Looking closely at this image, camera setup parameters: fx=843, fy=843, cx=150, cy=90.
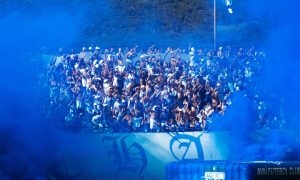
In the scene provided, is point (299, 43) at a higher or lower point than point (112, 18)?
lower

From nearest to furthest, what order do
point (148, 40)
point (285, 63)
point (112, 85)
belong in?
point (285, 63), point (112, 85), point (148, 40)

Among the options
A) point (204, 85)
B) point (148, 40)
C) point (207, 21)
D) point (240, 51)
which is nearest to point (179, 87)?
point (204, 85)

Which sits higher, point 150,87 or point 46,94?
point 150,87

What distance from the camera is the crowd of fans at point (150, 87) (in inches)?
881

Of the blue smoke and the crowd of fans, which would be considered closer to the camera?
the blue smoke

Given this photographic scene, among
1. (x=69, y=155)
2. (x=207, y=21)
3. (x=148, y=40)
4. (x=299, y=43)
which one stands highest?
(x=207, y=21)

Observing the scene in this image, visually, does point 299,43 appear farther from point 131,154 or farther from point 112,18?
point 112,18

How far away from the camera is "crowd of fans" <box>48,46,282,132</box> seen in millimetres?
22375

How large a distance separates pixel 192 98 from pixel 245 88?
1501mm

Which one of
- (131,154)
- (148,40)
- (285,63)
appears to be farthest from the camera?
(148,40)

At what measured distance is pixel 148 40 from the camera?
37312 millimetres

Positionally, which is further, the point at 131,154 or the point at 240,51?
the point at 240,51

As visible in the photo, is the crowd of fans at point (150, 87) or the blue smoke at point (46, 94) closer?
the blue smoke at point (46, 94)

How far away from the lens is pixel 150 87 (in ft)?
78.2
